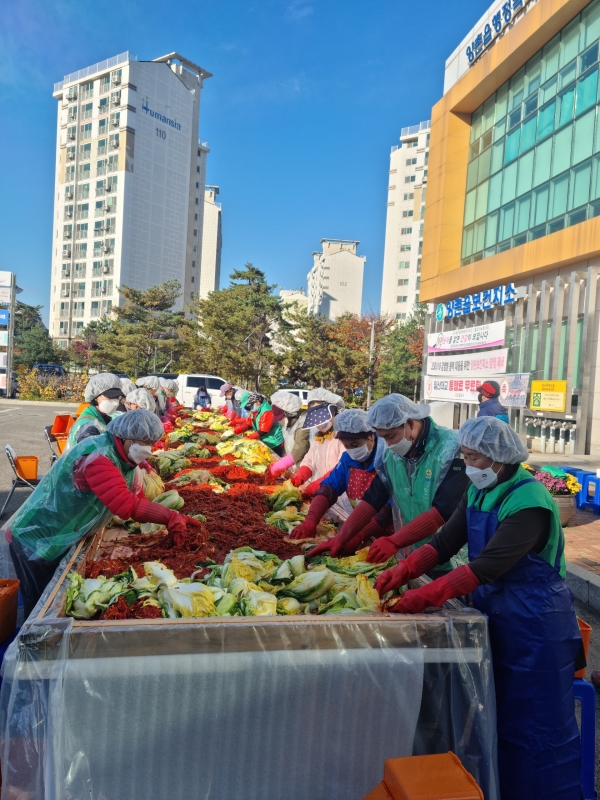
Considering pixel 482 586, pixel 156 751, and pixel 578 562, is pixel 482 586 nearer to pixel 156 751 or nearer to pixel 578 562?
pixel 156 751

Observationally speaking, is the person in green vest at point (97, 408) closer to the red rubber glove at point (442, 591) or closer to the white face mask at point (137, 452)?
the white face mask at point (137, 452)


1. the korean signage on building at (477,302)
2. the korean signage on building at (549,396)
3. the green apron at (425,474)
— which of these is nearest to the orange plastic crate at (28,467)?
the green apron at (425,474)

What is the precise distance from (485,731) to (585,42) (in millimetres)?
18983

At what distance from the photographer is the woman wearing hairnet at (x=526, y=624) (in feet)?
8.29

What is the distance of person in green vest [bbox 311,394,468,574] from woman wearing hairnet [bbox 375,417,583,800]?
669mm

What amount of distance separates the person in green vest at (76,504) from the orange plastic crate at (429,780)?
1929 millimetres

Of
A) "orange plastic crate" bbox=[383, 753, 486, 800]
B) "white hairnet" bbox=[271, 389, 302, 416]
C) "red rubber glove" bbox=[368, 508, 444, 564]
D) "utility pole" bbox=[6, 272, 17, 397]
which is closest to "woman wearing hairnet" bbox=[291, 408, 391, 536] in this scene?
"red rubber glove" bbox=[368, 508, 444, 564]

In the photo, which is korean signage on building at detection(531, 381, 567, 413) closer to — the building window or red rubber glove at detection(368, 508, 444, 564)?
the building window

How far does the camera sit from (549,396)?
16.7 meters

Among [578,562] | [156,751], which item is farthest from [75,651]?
[578,562]

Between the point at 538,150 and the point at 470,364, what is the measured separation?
6897 mm

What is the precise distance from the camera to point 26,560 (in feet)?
11.5

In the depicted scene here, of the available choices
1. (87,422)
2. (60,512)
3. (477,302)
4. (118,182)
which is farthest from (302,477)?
(118,182)

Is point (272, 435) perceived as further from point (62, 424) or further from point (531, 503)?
point (531, 503)
